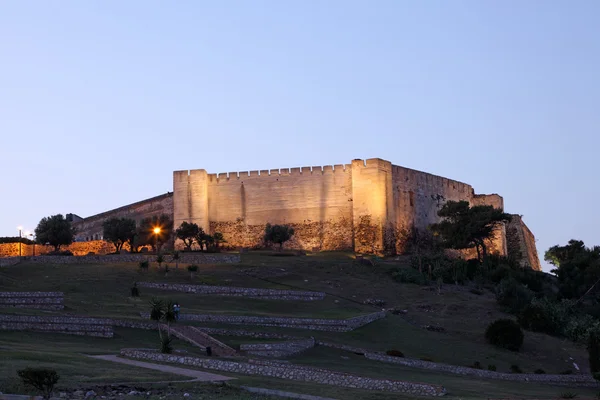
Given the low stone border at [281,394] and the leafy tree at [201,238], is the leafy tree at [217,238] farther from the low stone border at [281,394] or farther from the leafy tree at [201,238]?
the low stone border at [281,394]

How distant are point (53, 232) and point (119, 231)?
415 cm

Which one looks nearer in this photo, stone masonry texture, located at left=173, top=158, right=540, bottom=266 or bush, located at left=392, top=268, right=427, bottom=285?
bush, located at left=392, top=268, right=427, bottom=285

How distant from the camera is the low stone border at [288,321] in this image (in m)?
37.6

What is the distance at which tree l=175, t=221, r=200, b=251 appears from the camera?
210 ft

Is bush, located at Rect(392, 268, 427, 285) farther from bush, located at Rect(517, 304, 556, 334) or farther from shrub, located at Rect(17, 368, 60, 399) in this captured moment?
shrub, located at Rect(17, 368, 60, 399)

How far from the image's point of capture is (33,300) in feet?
124

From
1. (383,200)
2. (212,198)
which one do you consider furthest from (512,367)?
(212,198)

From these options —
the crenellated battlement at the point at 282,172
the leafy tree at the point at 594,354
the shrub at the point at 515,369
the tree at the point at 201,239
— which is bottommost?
the shrub at the point at 515,369

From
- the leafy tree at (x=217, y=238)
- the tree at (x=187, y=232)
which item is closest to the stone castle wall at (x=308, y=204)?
the leafy tree at (x=217, y=238)

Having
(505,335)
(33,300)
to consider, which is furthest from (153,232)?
(505,335)

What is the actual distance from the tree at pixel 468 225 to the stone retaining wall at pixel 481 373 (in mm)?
27221

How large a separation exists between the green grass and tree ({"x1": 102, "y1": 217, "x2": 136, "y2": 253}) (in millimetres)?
8304

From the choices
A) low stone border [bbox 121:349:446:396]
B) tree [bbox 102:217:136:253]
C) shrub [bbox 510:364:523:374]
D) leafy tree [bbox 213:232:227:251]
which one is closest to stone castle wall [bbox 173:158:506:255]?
leafy tree [bbox 213:232:227:251]

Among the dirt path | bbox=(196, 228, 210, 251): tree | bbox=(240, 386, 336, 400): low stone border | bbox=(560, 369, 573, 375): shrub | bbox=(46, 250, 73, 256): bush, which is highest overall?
bbox=(196, 228, 210, 251): tree
